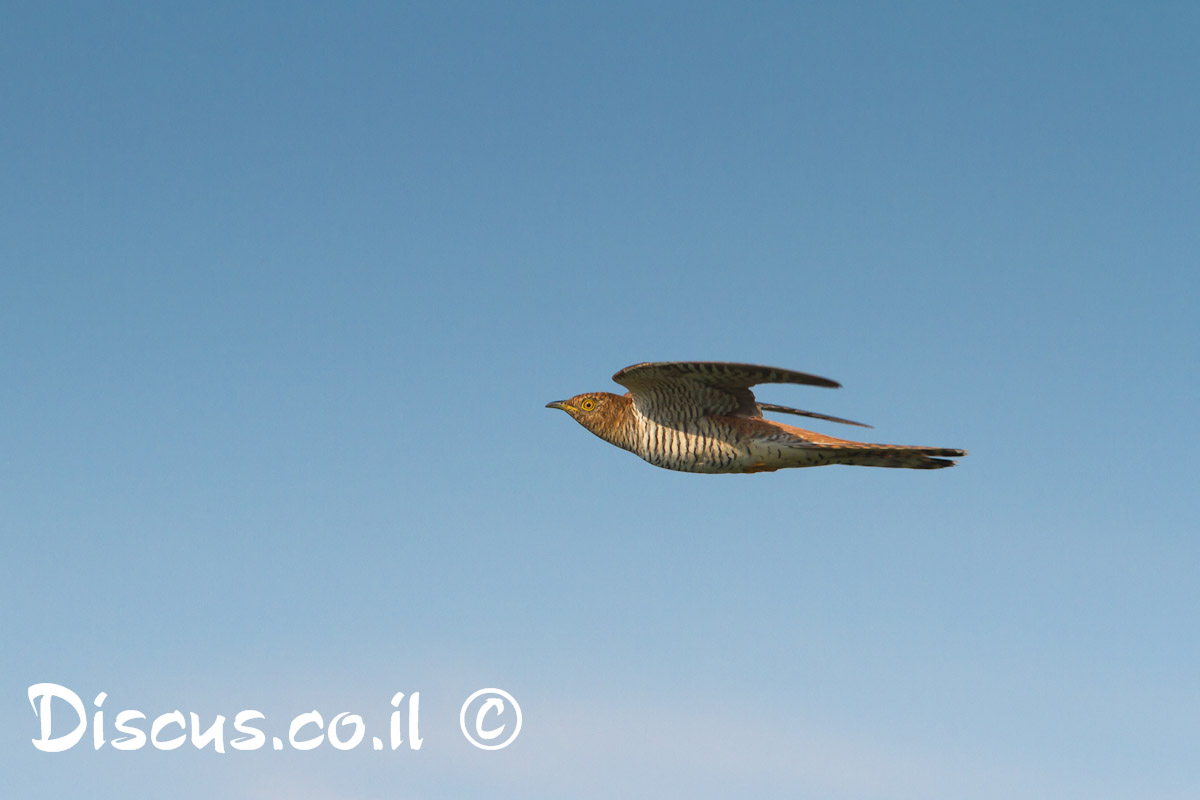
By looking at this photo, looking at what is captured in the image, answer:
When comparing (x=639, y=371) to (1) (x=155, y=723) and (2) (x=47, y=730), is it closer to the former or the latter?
(1) (x=155, y=723)

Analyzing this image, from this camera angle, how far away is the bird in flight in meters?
12.4

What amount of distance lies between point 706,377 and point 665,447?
A: 1.22 m

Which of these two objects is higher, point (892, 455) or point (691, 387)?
point (691, 387)

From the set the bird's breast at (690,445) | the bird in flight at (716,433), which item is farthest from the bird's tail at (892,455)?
the bird's breast at (690,445)

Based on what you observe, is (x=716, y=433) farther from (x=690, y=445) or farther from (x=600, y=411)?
(x=600, y=411)

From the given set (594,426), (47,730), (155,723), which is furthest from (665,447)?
(47,730)

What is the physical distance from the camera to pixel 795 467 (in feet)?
43.2

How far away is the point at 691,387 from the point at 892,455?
214 cm

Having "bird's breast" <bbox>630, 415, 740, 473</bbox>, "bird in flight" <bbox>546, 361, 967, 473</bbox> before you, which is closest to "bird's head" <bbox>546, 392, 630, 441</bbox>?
"bird in flight" <bbox>546, 361, 967, 473</bbox>

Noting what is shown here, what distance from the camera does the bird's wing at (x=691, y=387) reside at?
1204 cm

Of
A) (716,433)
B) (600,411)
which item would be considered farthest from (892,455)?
(600,411)

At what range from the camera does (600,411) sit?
553 inches

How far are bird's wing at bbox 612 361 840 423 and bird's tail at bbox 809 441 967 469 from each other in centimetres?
98

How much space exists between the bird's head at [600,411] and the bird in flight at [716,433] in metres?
0.06
